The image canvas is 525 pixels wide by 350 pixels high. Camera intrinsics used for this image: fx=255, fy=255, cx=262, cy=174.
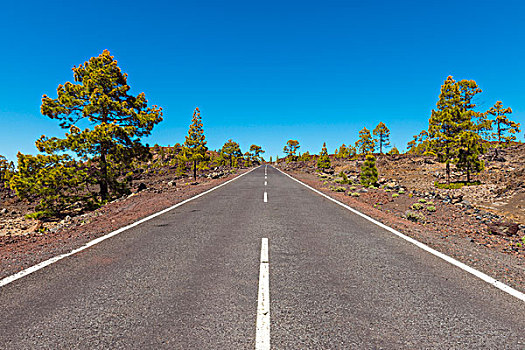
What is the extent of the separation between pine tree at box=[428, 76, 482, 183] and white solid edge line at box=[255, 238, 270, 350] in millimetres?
25513

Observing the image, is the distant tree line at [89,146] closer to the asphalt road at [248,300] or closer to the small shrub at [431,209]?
the asphalt road at [248,300]

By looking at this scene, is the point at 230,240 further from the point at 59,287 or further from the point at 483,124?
the point at 483,124

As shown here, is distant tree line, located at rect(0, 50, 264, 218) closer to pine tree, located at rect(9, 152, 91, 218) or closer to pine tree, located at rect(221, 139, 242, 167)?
pine tree, located at rect(9, 152, 91, 218)

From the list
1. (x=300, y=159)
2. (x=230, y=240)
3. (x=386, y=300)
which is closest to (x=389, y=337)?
(x=386, y=300)

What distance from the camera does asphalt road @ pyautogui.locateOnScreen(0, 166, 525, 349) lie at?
2479 mm

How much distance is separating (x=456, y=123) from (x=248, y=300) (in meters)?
27.5

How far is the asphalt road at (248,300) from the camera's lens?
2479mm

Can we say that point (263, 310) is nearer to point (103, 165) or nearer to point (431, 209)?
point (431, 209)

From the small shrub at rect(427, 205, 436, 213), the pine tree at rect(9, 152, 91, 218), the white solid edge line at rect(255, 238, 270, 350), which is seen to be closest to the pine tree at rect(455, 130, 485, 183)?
the small shrub at rect(427, 205, 436, 213)

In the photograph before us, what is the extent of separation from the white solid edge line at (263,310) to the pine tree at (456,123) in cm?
2551

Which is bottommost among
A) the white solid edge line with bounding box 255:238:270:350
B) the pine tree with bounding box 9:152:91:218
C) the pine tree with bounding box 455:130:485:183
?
the white solid edge line with bounding box 255:238:270:350

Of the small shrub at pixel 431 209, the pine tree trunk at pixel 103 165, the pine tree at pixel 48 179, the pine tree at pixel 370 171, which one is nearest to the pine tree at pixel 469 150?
the pine tree at pixel 370 171

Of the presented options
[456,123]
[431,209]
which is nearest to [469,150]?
[456,123]

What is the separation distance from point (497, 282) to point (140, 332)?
483cm
